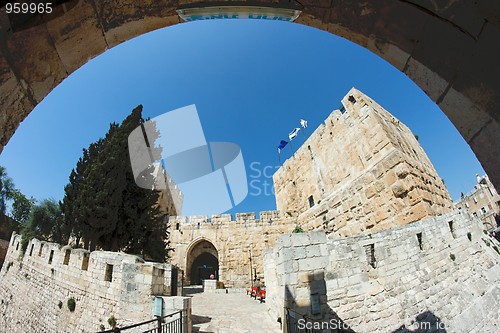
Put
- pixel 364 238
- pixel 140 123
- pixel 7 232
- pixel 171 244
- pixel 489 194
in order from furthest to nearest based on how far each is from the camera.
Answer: pixel 489 194, pixel 7 232, pixel 171 244, pixel 140 123, pixel 364 238

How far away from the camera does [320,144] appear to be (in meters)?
13.4

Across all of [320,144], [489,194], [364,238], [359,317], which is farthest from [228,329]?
[489,194]

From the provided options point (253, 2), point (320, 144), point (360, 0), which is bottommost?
point (360, 0)

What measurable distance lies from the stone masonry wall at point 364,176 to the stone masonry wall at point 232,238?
423 cm

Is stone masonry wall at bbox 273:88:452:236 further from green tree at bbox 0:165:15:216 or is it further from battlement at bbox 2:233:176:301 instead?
green tree at bbox 0:165:15:216

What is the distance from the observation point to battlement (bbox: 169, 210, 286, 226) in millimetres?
17953

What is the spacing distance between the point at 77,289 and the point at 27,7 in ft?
34.2

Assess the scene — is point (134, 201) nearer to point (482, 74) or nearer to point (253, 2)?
point (253, 2)

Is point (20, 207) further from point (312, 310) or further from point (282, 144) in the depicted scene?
point (312, 310)

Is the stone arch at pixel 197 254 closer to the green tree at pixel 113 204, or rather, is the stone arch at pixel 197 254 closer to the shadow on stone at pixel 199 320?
the green tree at pixel 113 204

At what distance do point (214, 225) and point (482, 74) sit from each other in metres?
18.2

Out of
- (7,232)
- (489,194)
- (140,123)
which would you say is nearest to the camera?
(140,123)

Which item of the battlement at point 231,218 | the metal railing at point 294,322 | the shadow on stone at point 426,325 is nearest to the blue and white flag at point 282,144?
the battlement at point 231,218

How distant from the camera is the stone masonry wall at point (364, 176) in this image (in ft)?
27.0
